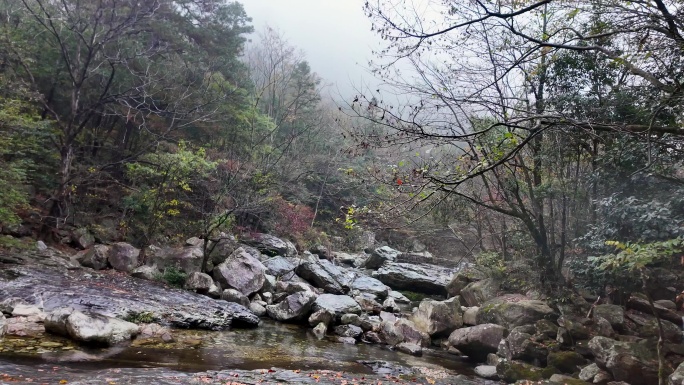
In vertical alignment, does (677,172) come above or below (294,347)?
above

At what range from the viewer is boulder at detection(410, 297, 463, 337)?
962cm

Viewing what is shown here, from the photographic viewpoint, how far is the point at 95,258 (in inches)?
455

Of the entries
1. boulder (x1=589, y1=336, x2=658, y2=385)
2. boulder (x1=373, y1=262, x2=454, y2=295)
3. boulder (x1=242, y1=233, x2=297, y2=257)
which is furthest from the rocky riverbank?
boulder (x1=242, y1=233, x2=297, y2=257)

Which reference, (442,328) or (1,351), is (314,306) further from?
(1,351)

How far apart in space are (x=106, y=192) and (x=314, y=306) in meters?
8.96

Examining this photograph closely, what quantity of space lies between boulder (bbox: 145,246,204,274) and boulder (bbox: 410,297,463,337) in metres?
6.09

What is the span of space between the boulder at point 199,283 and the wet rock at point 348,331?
3513 millimetres

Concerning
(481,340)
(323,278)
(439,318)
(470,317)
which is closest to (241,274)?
(323,278)

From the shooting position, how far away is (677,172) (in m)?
7.25

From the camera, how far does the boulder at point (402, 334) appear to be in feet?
29.7

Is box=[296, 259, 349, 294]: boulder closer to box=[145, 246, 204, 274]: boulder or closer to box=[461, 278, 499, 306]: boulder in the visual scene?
box=[145, 246, 204, 274]: boulder

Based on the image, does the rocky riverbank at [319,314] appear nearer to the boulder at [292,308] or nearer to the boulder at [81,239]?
the boulder at [292,308]

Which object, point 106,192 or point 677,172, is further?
point 106,192

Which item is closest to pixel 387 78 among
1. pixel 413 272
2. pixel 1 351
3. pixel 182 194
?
pixel 1 351
